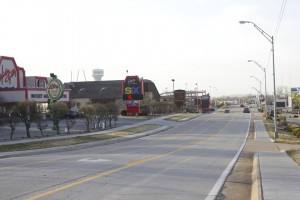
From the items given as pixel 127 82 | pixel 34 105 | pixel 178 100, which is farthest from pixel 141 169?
pixel 178 100

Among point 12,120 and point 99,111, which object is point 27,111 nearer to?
point 12,120

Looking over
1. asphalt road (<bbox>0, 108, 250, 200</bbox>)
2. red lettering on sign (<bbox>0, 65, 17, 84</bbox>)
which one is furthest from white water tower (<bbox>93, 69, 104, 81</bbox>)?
asphalt road (<bbox>0, 108, 250, 200</bbox>)

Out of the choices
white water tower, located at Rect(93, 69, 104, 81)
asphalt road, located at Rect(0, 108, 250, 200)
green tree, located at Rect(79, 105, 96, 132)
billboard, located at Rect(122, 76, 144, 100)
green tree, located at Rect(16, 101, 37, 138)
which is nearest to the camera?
asphalt road, located at Rect(0, 108, 250, 200)

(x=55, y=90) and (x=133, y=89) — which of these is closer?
(x=55, y=90)

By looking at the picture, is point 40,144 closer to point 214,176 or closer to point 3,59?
point 214,176

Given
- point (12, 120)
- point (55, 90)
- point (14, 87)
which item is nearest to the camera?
point (12, 120)

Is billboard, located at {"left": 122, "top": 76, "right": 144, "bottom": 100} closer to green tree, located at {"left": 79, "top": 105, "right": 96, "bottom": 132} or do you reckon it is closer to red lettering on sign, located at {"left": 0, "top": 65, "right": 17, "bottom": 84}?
red lettering on sign, located at {"left": 0, "top": 65, "right": 17, "bottom": 84}

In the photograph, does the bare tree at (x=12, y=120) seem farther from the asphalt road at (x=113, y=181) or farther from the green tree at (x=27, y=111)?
the asphalt road at (x=113, y=181)

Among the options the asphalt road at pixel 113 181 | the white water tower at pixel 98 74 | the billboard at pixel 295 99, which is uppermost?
the white water tower at pixel 98 74

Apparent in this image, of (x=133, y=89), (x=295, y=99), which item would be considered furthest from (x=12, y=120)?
(x=295, y=99)

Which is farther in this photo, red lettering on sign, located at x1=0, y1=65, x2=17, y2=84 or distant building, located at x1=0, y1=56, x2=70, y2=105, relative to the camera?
red lettering on sign, located at x1=0, y1=65, x2=17, y2=84

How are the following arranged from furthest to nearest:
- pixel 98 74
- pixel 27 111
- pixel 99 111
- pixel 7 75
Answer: pixel 98 74
pixel 7 75
pixel 99 111
pixel 27 111

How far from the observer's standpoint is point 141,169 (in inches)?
595

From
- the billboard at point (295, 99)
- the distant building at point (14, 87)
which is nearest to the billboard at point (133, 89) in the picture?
the distant building at point (14, 87)
